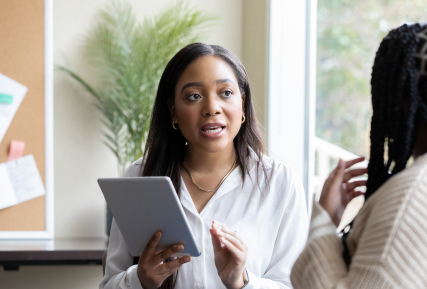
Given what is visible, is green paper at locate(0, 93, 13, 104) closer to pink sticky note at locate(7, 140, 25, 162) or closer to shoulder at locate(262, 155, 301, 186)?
pink sticky note at locate(7, 140, 25, 162)

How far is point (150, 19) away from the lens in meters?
2.78

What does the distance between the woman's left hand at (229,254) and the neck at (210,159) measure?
0.44 m

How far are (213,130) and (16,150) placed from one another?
1615 mm

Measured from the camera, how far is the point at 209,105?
1.52 meters

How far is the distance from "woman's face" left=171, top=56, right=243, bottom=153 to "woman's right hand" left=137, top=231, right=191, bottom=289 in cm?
42

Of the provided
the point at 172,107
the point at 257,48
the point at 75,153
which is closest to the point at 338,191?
the point at 172,107

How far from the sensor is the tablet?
1129mm

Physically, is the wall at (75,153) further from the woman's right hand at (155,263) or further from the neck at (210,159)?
the woman's right hand at (155,263)

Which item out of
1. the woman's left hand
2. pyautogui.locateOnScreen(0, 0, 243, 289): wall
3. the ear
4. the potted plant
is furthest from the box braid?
pyautogui.locateOnScreen(0, 0, 243, 289): wall

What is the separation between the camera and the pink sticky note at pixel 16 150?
104 inches

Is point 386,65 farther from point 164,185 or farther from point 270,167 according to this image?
point 270,167

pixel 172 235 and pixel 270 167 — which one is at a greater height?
pixel 270 167

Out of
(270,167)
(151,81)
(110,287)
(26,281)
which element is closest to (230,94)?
(270,167)

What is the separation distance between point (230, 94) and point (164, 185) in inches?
22.2
